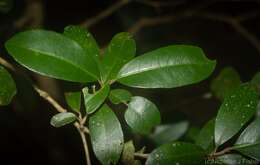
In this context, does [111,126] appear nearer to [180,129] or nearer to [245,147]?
[245,147]

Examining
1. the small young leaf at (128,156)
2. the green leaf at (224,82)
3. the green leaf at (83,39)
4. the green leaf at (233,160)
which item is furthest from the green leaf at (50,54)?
the green leaf at (224,82)

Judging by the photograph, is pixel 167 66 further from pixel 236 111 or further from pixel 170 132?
pixel 170 132

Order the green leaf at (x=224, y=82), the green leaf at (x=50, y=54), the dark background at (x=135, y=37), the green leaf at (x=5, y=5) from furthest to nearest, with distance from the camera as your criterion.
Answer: the dark background at (x=135, y=37)
the green leaf at (x=224, y=82)
the green leaf at (x=5, y=5)
the green leaf at (x=50, y=54)

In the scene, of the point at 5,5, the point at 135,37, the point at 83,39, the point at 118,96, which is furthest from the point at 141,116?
the point at 135,37

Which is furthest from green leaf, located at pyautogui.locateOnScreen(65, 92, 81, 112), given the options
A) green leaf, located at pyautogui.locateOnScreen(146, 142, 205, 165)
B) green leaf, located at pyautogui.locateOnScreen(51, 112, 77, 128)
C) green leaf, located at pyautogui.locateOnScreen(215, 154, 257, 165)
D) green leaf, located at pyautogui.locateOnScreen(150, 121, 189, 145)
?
green leaf, located at pyautogui.locateOnScreen(150, 121, 189, 145)

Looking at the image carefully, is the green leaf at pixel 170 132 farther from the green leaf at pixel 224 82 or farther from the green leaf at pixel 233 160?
the green leaf at pixel 233 160

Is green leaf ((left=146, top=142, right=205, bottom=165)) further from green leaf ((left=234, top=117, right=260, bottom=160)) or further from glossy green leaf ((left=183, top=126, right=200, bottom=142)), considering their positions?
glossy green leaf ((left=183, top=126, right=200, bottom=142))
